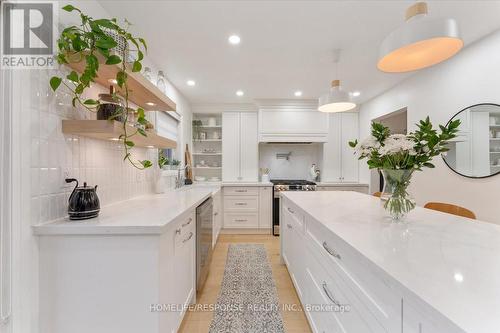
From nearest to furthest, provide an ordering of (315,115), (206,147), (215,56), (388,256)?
1. (388,256)
2. (215,56)
3. (315,115)
4. (206,147)

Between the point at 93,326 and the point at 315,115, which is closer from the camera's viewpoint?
the point at 93,326

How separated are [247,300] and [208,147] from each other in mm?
3181

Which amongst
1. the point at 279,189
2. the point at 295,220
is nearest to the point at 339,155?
the point at 279,189

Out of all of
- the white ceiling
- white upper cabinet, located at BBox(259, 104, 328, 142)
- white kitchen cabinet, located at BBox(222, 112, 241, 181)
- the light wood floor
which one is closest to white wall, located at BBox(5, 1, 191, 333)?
the white ceiling

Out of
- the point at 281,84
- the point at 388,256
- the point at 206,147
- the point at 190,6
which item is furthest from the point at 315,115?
the point at 388,256

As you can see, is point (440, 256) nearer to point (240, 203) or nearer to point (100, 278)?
point (100, 278)

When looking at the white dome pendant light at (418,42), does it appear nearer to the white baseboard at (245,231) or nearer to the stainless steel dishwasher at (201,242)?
the stainless steel dishwasher at (201,242)

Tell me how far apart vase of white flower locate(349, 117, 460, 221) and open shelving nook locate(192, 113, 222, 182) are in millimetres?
3307

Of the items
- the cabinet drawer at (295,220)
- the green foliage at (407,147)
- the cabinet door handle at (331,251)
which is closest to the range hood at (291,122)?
the cabinet drawer at (295,220)

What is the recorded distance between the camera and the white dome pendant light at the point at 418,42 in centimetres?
97

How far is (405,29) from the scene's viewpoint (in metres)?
1.02

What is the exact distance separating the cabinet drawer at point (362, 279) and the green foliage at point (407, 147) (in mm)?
578

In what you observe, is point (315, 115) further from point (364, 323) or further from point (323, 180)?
point (364, 323)

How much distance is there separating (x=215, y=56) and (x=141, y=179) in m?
1.53
